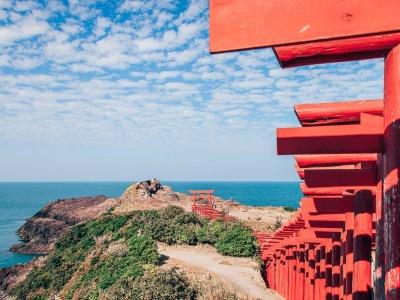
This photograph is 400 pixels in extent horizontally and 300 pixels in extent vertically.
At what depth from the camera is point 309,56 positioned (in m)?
1.41

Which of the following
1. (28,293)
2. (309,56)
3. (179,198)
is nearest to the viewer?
(309,56)

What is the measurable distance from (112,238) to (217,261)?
7.09 meters

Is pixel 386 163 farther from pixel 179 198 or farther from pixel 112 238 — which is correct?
pixel 179 198

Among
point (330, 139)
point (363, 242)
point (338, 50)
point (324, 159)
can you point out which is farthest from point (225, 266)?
point (338, 50)

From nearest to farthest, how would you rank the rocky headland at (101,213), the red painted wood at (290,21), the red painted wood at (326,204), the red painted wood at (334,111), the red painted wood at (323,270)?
1. the red painted wood at (290,21)
2. the red painted wood at (334,111)
3. the red painted wood at (326,204)
4. the red painted wood at (323,270)
5. the rocky headland at (101,213)

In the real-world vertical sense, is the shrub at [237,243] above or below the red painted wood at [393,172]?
below

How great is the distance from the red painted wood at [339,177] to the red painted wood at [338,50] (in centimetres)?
101

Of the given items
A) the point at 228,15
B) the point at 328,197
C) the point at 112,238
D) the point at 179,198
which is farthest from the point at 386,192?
the point at 179,198

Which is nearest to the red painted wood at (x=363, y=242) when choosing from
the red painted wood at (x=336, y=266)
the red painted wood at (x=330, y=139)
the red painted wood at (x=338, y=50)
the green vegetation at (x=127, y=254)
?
the red painted wood at (x=330, y=139)

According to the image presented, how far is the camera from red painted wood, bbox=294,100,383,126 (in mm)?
1975

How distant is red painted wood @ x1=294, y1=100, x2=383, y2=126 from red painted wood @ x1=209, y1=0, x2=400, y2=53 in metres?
0.70

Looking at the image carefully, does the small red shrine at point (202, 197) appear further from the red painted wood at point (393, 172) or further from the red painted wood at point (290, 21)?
the red painted wood at point (290, 21)

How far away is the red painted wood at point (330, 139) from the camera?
165cm

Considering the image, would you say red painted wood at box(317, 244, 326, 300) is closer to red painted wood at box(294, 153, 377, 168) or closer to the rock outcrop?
red painted wood at box(294, 153, 377, 168)
